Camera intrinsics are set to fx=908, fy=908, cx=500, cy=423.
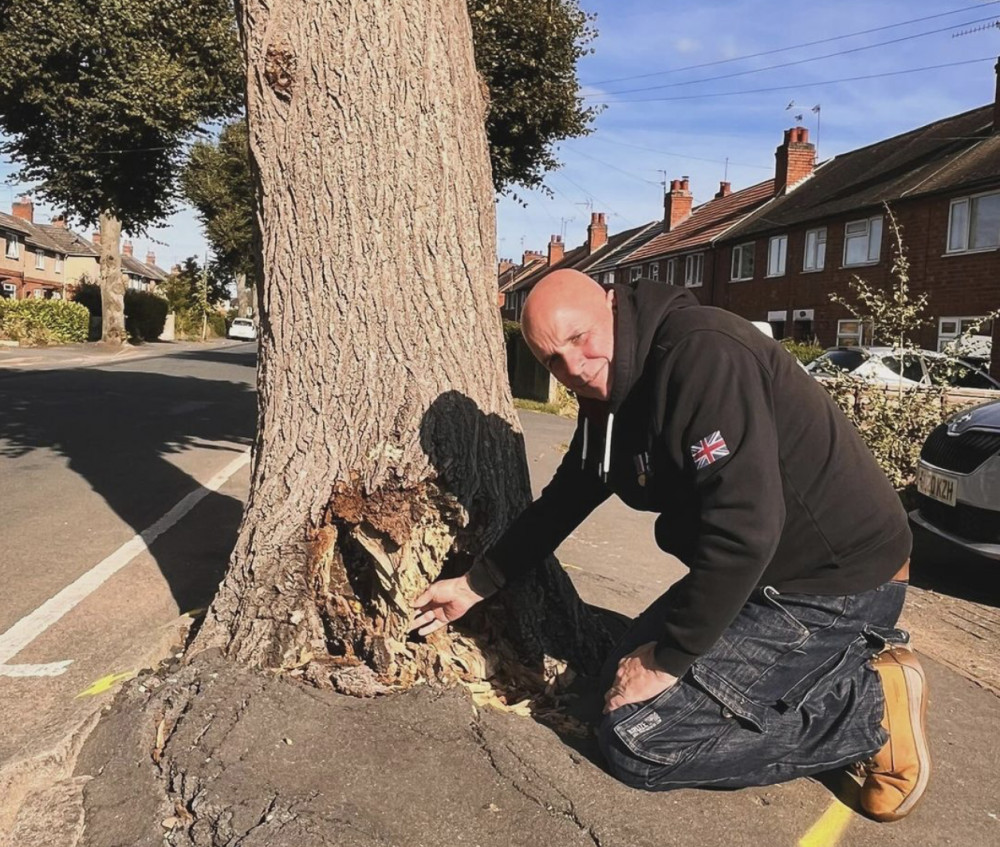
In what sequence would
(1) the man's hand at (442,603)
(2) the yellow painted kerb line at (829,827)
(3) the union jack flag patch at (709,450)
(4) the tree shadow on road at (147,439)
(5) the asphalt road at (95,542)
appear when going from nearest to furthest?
(3) the union jack flag patch at (709,450), (2) the yellow painted kerb line at (829,827), (1) the man's hand at (442,603), (5) the asphalt road at (95,542), (4) the tree shadow on road at (147,439)

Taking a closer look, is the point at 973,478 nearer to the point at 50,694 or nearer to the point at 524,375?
the point at 50,694

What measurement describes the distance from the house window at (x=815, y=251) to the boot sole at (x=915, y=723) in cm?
2579

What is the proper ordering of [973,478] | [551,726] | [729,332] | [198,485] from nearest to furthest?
[729,332] < [551,726] < [973,478] < [198,485]

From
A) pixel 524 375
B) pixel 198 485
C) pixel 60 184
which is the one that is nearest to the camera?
pixel 198 485

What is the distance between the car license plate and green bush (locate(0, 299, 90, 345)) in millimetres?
30862

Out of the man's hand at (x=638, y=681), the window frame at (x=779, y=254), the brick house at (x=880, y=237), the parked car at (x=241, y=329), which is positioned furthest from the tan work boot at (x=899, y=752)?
the parked car at (x=241, y=329)

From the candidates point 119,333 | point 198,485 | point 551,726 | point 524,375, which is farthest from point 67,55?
point 551,726

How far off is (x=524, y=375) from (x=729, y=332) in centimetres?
1867

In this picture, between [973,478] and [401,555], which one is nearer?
[401,555]

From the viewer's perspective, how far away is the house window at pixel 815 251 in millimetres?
26812

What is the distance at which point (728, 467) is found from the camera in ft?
7.44

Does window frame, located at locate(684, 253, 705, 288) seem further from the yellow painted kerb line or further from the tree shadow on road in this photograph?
the yellow painted kerb line

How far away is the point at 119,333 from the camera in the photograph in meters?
31.8

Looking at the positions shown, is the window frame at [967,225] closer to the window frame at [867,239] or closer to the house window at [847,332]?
the window frame at [867,239]
